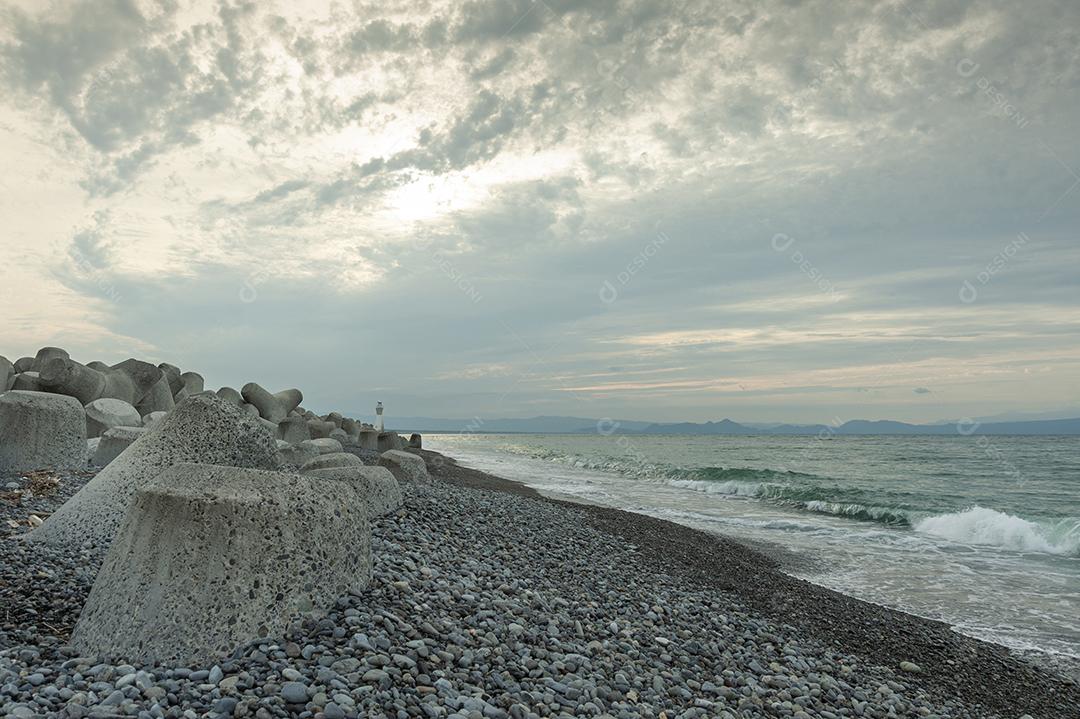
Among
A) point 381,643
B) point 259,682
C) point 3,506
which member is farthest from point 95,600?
point 3,506

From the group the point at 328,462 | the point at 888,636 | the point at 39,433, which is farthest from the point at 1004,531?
the point at 39,433

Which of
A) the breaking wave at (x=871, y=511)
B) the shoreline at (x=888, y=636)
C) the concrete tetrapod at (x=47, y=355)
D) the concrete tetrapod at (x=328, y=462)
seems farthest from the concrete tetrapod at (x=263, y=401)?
the shoreline at (x=888, y=636)

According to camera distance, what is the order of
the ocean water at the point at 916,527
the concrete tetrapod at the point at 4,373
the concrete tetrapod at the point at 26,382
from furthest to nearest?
the concrete tetrapod at the point at 26,382, the concrete tetrapod at the point at 4,373, the ocean water at the point at 916,527

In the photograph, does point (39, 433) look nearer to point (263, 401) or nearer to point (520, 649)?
point (520, 649)

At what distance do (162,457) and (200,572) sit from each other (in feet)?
10.7

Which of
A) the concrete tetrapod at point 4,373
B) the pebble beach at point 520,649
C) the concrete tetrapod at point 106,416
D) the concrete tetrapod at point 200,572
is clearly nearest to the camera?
the pebble beach at point 520,649

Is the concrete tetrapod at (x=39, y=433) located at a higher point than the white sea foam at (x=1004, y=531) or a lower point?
higher

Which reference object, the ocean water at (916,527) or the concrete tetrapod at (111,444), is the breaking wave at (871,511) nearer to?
the ocean water at (916,527)

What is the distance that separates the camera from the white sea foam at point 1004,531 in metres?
15.8

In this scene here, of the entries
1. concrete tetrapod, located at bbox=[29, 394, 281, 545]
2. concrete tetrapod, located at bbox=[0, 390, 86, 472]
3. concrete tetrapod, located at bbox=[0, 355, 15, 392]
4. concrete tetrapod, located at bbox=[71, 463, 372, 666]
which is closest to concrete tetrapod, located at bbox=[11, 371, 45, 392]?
concrete tetrapod, located at bbox=[0, 355, 15, 392]

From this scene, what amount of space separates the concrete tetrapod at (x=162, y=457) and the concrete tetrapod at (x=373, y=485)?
161 centimetres

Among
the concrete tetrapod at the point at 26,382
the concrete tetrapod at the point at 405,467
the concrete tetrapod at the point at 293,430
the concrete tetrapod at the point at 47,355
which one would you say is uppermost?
the concrete tetrapod at the point at 47,355

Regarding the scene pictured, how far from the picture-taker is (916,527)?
18562 millimetres

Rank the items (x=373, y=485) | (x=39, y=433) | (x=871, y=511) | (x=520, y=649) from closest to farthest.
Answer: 1. (x=520, y=649)
2. (x=373, y=485)
3. (x=39, y=433)
4. (x=871, y=511)
